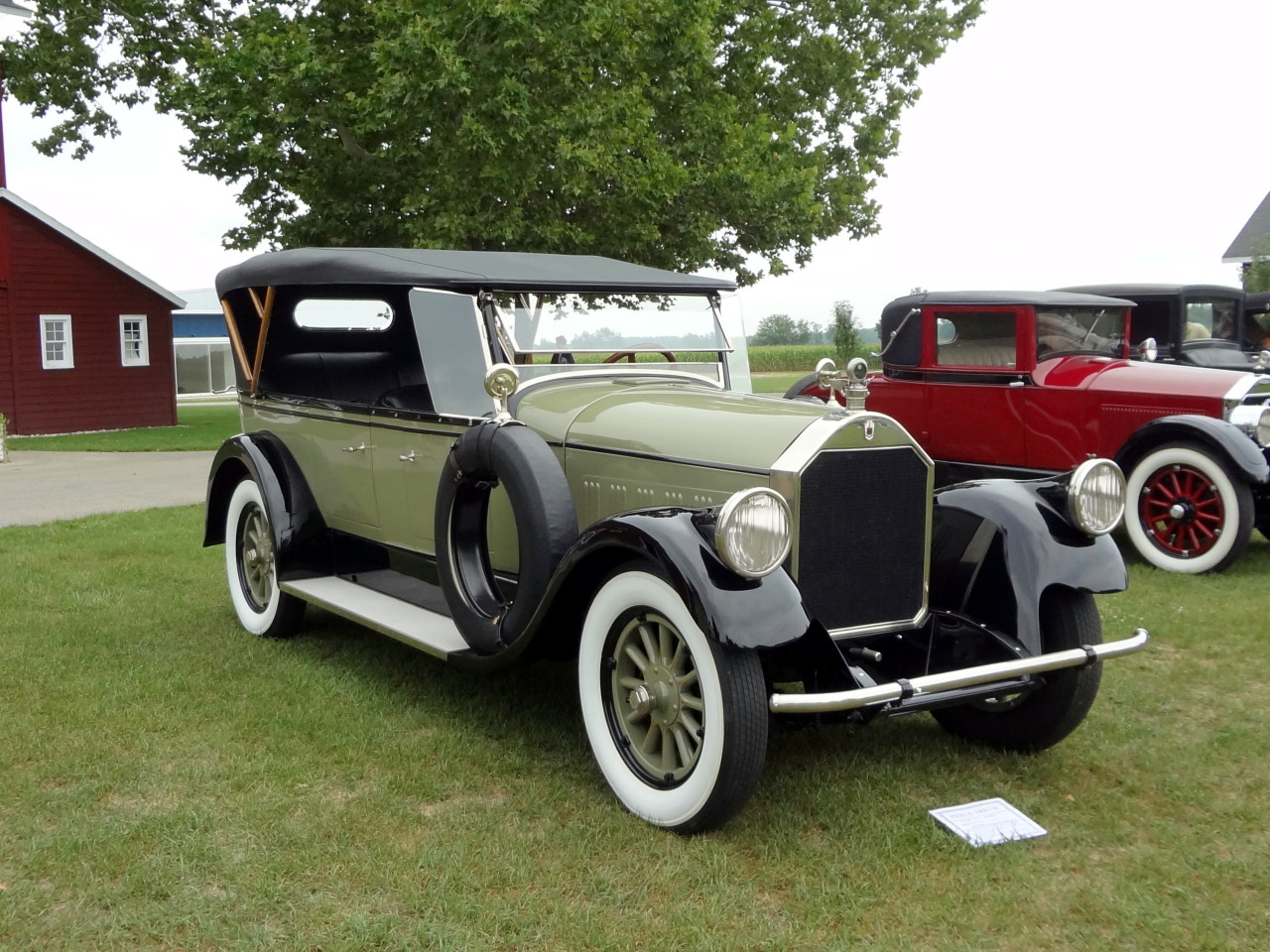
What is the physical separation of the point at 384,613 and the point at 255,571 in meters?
1.52

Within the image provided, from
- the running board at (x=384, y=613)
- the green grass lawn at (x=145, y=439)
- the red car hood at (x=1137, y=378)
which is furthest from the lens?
the green grass lawn at (x=145, y=439)

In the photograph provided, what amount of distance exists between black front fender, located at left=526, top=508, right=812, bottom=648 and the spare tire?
0.78 ft

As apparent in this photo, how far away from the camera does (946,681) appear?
3404 mm

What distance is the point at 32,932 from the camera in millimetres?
2912

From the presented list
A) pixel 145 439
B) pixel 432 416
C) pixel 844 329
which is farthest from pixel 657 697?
pixel 844 329

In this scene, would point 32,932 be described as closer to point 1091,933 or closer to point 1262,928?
point 1091,933

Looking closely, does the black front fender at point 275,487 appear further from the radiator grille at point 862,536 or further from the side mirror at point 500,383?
the radiator grille at point 862,536

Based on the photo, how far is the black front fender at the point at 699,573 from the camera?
325 centimetres

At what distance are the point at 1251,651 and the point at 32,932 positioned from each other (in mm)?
5225

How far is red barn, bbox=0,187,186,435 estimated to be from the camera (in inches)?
766

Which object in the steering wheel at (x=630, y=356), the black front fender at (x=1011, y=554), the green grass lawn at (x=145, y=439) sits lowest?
the green grass lawn at (x=145, y=439)

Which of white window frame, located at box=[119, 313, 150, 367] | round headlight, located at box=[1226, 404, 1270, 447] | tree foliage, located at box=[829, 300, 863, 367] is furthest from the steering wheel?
tree foliage, located at box=[829, 300, 863, 367]

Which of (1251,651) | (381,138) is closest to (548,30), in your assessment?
(381,138)

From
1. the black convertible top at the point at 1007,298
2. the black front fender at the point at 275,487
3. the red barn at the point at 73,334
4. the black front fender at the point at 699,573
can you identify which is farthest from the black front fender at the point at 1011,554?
the red barn at the point at 73,334
